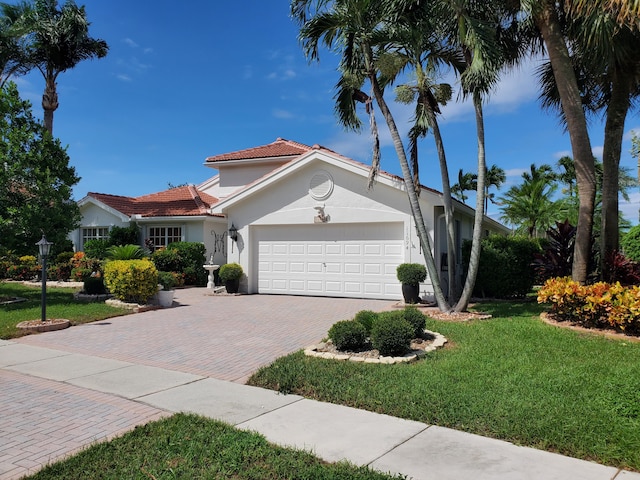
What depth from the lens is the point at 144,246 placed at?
21.0 meters

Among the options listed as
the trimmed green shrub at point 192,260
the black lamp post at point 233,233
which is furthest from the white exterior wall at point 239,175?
the black lamp post at point 233,233

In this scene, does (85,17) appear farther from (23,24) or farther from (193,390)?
(193,390)

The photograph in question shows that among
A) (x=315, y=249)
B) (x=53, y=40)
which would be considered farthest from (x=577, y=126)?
(x=53, y=40)

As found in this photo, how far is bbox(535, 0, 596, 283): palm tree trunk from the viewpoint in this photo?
10219 millimetres

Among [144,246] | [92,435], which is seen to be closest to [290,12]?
[92,435]

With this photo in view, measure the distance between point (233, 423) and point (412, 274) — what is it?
9.07 m

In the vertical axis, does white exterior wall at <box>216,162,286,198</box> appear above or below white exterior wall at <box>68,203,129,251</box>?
above

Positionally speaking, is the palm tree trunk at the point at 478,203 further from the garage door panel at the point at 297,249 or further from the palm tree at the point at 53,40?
the palm tree at the point at 53,40

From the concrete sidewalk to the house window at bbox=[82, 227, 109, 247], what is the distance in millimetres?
16350

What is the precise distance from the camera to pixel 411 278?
12.9 meters

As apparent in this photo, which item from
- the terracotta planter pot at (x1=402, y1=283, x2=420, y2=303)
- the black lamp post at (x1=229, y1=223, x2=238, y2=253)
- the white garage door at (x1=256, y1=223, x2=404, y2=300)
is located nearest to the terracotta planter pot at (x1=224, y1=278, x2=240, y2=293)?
the white garage door at (x1=256, y1=223, x2=404, y2=300)

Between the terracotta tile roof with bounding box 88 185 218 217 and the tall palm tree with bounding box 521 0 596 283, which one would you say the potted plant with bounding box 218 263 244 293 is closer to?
the terracotta tile roof with bounding box 88 185 218 217

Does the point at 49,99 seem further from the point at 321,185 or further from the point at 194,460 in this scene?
the point at 194,460

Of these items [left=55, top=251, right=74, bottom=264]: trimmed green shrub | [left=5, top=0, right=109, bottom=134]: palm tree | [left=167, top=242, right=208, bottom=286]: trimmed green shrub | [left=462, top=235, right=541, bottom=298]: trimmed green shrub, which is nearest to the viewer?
[left=462, top=235, right=541, bottom=298]: trimmed green shrub
